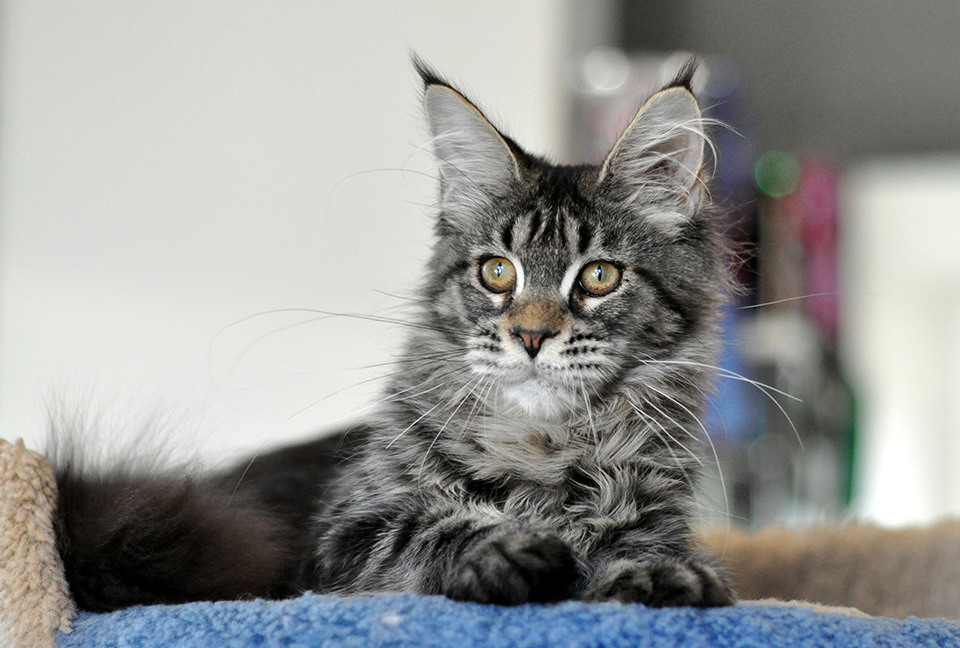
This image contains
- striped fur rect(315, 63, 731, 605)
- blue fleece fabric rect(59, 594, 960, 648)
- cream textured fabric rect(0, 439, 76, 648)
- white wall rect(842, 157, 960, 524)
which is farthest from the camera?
white wall rect(842, 157, 960, 524)

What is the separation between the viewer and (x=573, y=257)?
48.6 inches

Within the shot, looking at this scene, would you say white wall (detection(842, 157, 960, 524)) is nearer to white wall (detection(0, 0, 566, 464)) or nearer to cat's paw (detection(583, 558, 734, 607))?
white wall (detection(0, 0, 566, 464))

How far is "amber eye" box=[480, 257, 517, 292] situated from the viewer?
4.12 feet

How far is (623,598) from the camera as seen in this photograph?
956mm

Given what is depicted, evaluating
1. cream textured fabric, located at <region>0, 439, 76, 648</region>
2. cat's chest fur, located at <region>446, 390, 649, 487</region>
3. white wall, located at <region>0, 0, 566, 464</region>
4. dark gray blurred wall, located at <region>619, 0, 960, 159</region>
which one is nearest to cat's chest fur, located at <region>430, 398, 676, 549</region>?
cat's chest fur, located at <region>446, 390, 649, 487</region>

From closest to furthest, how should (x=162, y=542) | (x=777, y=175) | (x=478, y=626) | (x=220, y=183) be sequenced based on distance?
(x=478, y=626), (x=162, y=542), (x=220, y=183), (x=777, y=175)

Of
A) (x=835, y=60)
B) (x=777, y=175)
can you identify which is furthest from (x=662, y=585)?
(x=835, y=60)

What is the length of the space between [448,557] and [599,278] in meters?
0.44

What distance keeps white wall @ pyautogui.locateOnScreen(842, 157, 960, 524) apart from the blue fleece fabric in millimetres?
3496

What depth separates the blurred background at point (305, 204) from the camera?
8.43ft

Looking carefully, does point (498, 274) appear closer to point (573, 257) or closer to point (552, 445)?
point (573, 257)

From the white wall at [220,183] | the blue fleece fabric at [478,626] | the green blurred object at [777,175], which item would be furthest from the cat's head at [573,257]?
the green blurred object at [777,175]

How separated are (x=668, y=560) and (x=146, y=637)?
1.98 feet

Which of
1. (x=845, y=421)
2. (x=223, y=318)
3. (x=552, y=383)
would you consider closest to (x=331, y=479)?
(x=552, y=383)
